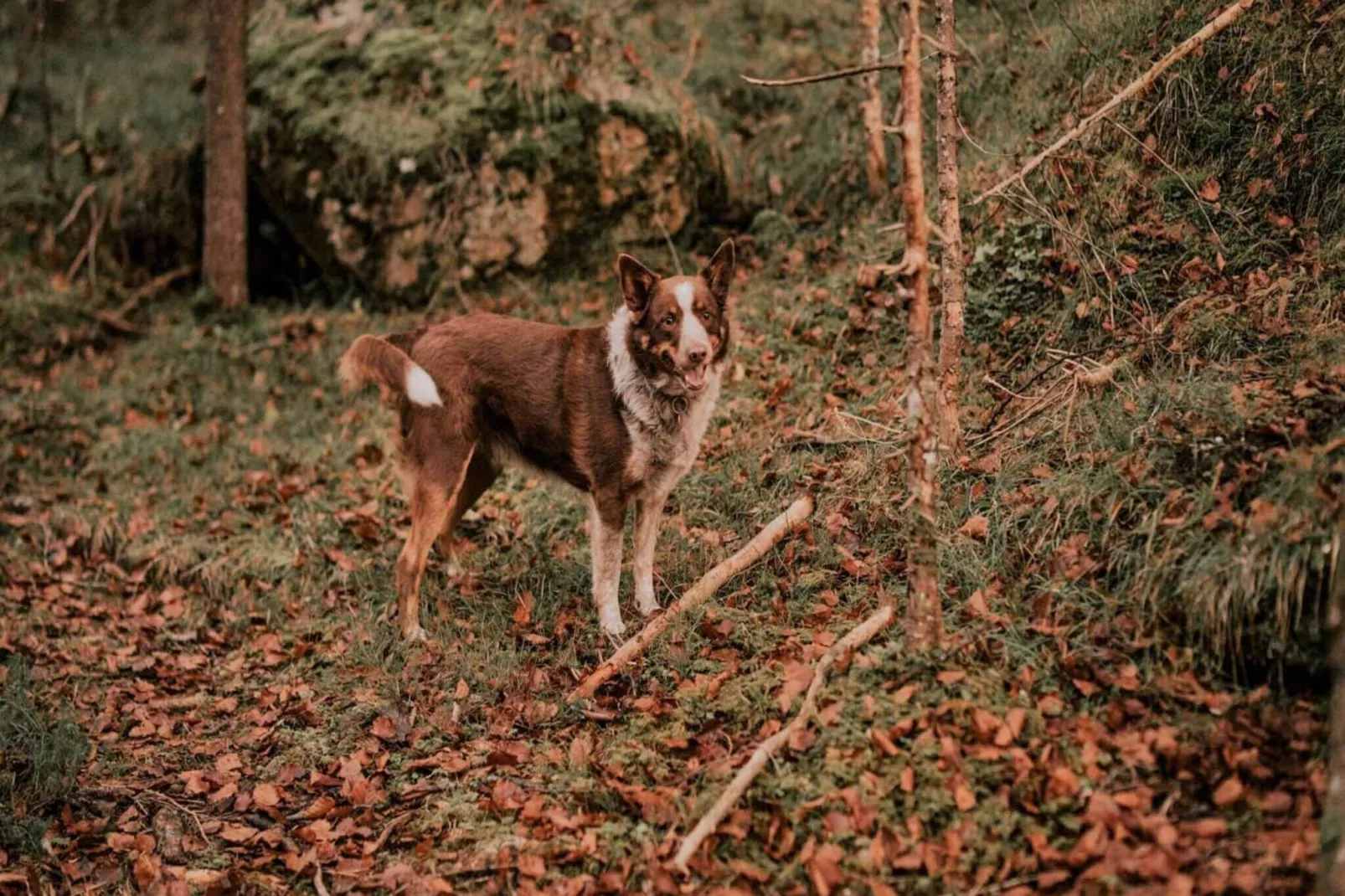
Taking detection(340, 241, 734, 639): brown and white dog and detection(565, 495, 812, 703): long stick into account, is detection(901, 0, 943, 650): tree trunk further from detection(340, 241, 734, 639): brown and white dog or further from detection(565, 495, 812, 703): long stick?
detection(340, 241, 734, 639): brown and white dog

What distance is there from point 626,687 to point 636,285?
80.8 inches

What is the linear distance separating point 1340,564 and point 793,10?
9.87 metres

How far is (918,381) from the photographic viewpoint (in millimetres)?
4402

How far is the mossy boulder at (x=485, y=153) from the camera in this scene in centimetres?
978

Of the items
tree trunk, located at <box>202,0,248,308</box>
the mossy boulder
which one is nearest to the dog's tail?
the mossy boulder

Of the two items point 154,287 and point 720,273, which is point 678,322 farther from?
point 154,287

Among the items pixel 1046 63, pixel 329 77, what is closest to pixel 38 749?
pixel 329 77

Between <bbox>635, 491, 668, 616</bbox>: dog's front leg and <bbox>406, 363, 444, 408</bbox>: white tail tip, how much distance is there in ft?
4.17

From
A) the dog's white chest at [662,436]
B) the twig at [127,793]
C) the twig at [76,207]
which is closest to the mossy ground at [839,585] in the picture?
the twig at [127,793]

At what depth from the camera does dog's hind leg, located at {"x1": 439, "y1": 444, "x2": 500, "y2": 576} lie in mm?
6488

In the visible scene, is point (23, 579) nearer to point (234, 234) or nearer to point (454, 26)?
point (234, 234)

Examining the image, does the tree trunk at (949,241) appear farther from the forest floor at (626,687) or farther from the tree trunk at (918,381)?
the tree trunk at (918,381)

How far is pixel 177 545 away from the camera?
24.1 feet

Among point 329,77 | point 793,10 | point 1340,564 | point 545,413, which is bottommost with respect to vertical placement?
point 545,413
